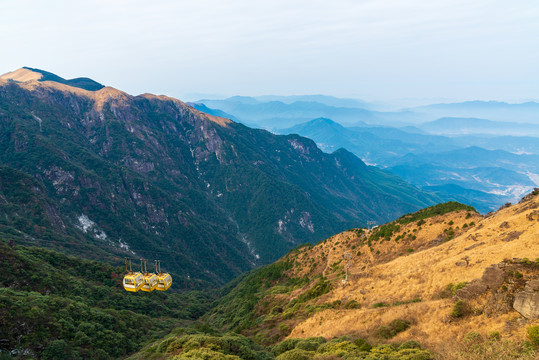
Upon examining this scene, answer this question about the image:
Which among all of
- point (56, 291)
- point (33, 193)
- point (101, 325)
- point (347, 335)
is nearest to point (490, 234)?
point (347, 335)

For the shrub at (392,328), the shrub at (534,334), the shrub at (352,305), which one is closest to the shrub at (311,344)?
the shrub at (392,328)

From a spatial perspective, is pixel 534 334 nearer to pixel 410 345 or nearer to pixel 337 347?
pixel 410 345

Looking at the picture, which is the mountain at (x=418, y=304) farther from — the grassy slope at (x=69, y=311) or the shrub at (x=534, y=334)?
the grassy slope at (x=69, y=311)

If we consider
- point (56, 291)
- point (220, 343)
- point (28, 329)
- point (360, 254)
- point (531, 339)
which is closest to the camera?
point (531, 339)

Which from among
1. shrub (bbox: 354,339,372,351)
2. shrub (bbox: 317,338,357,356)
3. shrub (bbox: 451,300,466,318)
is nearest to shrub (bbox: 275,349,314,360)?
shrub (bbox: 317,338,357,356)

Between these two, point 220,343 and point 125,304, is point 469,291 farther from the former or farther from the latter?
point 125,304

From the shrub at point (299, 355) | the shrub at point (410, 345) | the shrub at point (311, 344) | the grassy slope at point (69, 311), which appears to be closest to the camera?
the shrub at point (410, 345)

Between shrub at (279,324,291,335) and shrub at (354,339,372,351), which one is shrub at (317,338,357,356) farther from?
shrub at (279,324,291,335)
